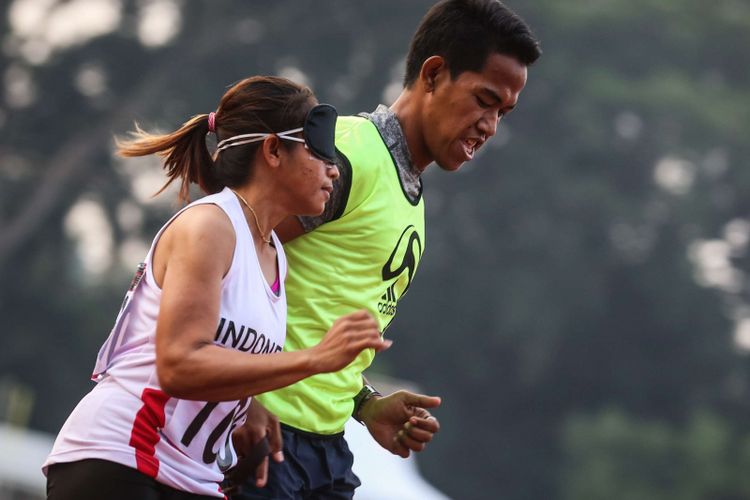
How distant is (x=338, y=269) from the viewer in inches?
146

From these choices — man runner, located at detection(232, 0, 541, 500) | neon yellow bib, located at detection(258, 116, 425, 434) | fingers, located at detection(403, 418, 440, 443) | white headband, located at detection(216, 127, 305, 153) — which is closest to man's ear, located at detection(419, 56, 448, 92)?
man runner, located at detection(232, 0, 541, 500)

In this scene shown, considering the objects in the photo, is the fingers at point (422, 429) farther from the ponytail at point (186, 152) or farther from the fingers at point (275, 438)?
the ponytail at point (186, 152)

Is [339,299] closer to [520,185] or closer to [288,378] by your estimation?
[288,378]

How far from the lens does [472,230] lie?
97.2 feet

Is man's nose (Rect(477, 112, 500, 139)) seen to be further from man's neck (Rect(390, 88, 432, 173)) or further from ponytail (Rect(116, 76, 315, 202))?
ponytail (Rect(116, 76, 315, 202))

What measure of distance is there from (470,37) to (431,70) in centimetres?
13

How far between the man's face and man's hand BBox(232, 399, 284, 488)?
84 centimetres

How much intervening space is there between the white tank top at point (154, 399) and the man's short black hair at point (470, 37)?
90 cm

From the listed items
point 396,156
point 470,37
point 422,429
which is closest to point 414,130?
point 396,156

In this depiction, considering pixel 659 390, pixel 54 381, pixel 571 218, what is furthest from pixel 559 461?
pixel 54 381

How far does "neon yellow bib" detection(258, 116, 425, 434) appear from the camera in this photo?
145 inches

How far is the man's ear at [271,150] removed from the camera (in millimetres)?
3365

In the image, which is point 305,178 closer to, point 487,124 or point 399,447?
point 487,124

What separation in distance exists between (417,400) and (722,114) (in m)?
27.3
